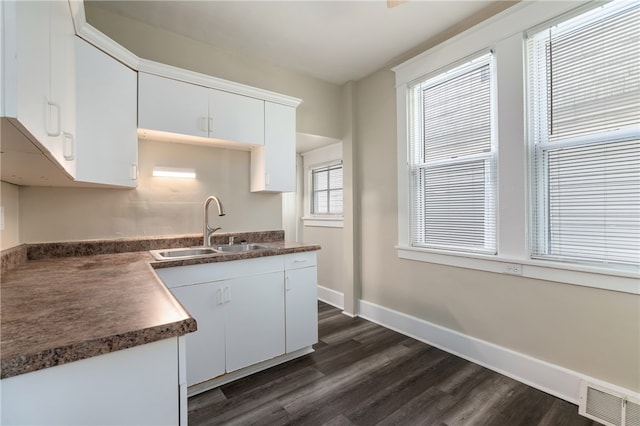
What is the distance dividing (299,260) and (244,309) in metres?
0.58

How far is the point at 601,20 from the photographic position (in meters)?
1.75

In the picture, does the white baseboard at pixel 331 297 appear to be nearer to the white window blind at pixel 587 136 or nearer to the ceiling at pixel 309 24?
the white window blind at pixel 587 136

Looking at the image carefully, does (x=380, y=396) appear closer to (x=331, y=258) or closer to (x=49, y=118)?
(x=331, y=258)

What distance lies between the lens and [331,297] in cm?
383

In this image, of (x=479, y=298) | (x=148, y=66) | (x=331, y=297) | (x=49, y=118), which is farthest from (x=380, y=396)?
(x=148, y=66)

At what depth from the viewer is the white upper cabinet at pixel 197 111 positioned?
2066 millimetres

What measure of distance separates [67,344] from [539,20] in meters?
2.91

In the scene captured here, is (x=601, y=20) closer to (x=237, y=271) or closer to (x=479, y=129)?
(x=479, y=129)

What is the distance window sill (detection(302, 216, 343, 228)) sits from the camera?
12.5 feet

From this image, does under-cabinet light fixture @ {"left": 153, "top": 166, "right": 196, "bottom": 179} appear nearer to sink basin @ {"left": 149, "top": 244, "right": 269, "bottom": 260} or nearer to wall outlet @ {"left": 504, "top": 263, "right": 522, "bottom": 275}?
sink basin @ {"left": 149, "top": 244, "right": 269, "bottom": 260}

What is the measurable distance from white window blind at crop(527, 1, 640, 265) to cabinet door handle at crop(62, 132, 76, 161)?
2723 mm

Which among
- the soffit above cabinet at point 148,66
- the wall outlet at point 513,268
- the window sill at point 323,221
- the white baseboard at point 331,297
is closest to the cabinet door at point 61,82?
the soffit above cabinet at point 148,66

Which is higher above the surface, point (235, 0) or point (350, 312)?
point (235, 0)

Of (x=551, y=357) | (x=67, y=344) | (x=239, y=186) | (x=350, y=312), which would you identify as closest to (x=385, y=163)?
(x=239, y=186)
